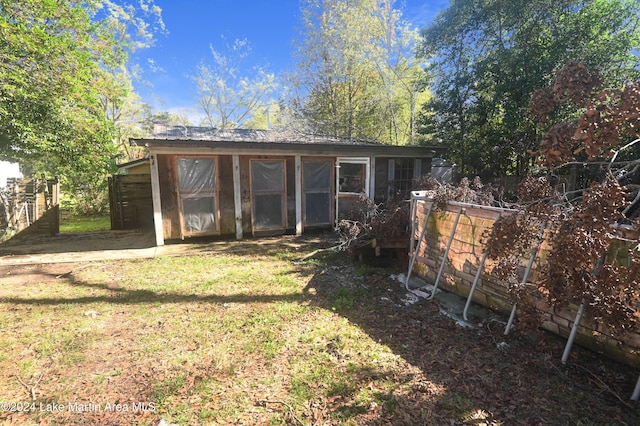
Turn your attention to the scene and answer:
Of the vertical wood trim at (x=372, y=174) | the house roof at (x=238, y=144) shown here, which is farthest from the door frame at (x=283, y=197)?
the vertical wood trim at (x=372, y=174)

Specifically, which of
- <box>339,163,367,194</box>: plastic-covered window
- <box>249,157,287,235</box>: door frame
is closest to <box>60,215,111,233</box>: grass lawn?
<box>249,157,287,235</box>: door frame

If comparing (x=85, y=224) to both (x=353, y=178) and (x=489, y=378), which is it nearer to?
(x=353, y=178)

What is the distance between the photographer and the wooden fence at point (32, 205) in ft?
23.2

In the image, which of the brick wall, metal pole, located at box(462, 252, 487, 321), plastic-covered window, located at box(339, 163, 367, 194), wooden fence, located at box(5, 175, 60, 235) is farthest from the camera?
plastic-covered window, located at box(339, 163, 367, 194)

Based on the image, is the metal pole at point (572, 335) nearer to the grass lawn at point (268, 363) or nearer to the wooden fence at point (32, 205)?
the grass lawn at point (268, 363)

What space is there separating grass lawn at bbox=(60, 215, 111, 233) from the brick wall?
29.2ft

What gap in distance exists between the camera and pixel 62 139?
6.73 meters

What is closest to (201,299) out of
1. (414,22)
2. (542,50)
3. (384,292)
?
(384,292)

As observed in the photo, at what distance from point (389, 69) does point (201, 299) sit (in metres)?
16.2

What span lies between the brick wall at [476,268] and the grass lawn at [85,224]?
891cm

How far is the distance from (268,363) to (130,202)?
8299 mm

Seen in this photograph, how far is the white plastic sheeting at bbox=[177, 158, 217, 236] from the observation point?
20.1 ft

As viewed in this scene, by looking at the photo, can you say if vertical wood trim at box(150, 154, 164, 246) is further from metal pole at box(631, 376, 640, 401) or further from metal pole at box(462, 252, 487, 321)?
metal pole at box(631, 376, 640, 401)

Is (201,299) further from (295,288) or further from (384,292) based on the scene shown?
(384,292)
